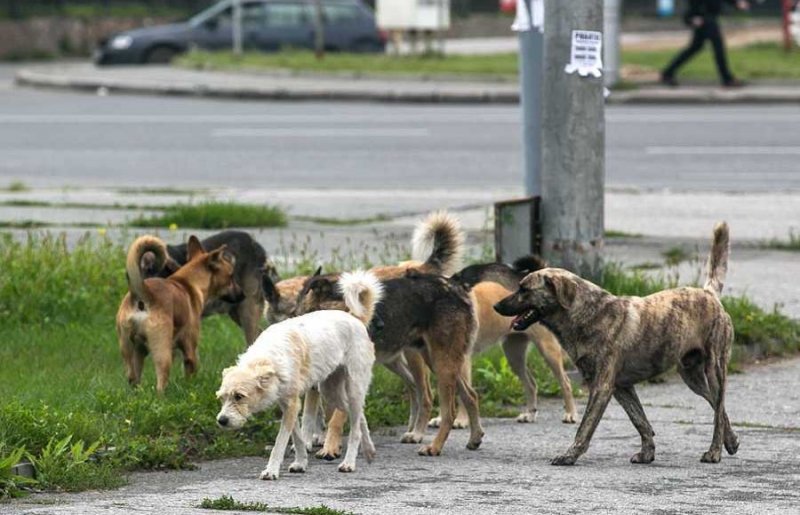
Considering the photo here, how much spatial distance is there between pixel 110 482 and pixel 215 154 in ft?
46.7

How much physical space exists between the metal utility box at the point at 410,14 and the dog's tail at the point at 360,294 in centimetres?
2619

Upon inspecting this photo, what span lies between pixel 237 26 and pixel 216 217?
21.9 meters

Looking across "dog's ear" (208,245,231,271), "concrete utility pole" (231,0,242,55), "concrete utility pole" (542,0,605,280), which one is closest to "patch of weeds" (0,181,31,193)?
"concrete utility pole" (542,0,605,280)

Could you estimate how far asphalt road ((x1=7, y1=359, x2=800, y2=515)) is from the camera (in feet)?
22.6

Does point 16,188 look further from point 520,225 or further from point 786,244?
point 520,225

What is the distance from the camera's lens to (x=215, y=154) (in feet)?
69.9

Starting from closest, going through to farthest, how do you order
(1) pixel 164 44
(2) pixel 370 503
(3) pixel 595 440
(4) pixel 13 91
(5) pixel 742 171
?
1. (2) pixel 370 503
2. (3) pixel 595 440
3. (5) pixel 742 171
4. (4) pixel 13 91
5. (1) pixel 164 44

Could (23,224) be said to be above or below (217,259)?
below

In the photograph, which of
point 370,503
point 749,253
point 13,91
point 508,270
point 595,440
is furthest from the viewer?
point 13,91

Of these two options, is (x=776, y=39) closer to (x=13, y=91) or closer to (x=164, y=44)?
(x=164, y=44)

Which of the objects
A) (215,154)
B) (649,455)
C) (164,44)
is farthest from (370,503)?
(164,44)

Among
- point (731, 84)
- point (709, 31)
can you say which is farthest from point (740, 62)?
point (709, 31)

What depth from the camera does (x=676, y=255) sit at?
1345 centimetres

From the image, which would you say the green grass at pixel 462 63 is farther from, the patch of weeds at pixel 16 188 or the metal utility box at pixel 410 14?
the patch of weeds at pixel 16 188
